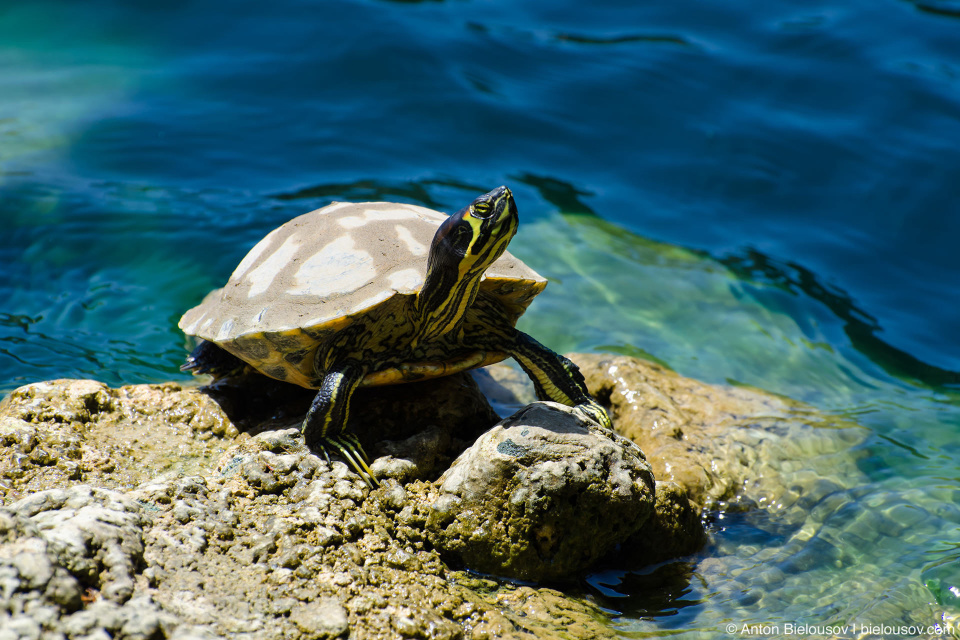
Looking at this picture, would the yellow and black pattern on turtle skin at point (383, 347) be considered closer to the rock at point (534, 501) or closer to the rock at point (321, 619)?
the rock at point (534, 501)

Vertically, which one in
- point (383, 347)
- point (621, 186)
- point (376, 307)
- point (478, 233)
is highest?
point (478, 233)

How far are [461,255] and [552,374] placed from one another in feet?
2.89

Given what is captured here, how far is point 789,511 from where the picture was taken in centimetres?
370

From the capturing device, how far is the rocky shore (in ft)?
6.95

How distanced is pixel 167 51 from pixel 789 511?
8970mm

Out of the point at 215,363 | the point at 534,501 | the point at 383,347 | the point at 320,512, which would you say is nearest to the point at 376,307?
the point at 383,347

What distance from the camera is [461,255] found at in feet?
9.45

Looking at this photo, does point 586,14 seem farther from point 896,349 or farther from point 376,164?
point 896,349

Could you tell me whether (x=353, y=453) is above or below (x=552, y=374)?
below

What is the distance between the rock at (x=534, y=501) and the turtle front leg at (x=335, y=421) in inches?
16.1

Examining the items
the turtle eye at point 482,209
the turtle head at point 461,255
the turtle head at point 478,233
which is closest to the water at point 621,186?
the turtle head at point 461,255

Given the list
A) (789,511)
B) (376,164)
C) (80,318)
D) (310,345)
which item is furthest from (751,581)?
(376,164)

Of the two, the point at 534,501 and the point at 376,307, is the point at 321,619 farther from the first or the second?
the point at 376,307

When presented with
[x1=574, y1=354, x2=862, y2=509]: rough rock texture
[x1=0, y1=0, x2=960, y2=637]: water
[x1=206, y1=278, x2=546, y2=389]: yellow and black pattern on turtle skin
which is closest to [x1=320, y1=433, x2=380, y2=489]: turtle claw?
[x1=206, y1=278, x2=546, y2=389]: yellow and black pattern on turtle skin
